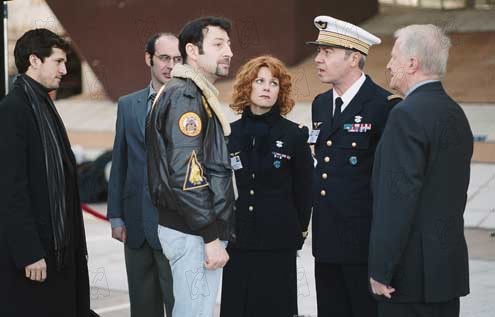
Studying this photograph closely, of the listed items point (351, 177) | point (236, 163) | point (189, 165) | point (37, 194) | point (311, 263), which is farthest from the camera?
point (311, 263)

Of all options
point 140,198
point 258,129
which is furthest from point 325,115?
point 140,198

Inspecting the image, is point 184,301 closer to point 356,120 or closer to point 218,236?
point 218,236

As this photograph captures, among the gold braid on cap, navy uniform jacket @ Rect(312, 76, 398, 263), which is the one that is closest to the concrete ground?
navy uniform jacket @ Rect(312, 76, 398, 263)

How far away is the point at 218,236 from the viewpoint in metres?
3.77

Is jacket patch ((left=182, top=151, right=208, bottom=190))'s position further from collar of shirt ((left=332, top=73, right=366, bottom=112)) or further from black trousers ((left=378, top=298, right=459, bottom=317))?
collar of shirt ((left=332, top=73, right=366, bottom=112))

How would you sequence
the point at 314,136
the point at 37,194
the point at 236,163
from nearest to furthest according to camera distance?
the point at 37,194
the point at 314,136
the point at 236,163

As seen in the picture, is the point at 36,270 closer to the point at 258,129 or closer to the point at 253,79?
the point at 258,129

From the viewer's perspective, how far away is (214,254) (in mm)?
3742

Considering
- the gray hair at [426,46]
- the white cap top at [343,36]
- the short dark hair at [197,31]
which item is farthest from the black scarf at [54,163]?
the gray hair at [426,46]

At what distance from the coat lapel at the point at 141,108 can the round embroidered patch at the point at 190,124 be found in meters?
1.35

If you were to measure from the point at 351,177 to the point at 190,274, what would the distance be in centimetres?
109

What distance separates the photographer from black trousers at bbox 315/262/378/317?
14.7 ft

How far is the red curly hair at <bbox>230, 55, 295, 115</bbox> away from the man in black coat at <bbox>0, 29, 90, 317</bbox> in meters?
1.15

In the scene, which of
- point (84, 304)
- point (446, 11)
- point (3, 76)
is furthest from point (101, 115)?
point (84, 304)
